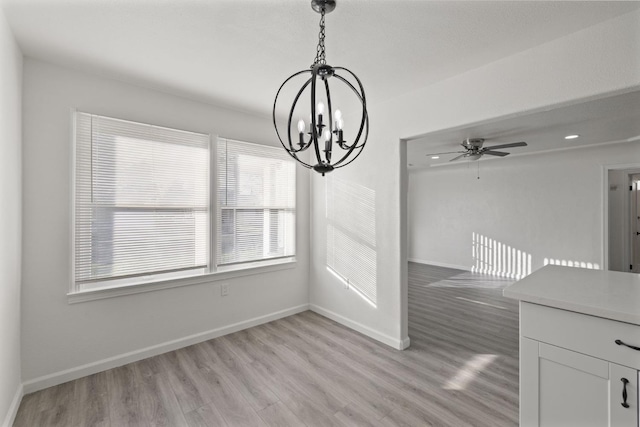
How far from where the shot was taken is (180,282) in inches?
119

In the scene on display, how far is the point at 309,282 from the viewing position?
4.18 metres

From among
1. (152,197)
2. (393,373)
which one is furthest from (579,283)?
(152,197)

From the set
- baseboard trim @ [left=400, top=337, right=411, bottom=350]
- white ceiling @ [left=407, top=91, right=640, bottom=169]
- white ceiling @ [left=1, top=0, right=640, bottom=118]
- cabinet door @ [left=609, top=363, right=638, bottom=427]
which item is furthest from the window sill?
cabinet door @ [left=609, top=363, right=638, bottom=427]

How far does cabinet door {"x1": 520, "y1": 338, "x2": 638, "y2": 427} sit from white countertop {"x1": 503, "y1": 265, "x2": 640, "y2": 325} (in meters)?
0.23

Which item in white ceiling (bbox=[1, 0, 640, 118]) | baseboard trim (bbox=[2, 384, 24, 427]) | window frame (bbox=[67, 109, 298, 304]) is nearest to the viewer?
white ceiling (bbox=[1, 0, 640, 118])

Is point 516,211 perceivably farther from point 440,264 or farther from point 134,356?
point 134,356

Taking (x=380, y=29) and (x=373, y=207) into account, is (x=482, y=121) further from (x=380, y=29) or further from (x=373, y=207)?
(x=373, y=207)

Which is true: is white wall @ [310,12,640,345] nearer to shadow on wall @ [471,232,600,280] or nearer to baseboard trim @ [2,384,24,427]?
baseboard trim @ [2,384,24,427]

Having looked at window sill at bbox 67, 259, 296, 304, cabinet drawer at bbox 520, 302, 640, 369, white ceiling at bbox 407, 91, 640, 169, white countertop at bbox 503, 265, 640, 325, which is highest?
A: white ceiling at bbox 407, 91, 640, 169

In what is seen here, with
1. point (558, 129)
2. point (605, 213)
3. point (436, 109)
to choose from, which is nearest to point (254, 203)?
point (436, 109)

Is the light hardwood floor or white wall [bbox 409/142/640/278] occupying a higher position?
white wall [bbox 409/142/640/278]

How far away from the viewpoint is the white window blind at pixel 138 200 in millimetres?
2504

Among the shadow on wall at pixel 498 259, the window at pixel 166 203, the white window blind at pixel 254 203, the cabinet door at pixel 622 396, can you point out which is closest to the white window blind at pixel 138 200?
the window at pixel 166 203

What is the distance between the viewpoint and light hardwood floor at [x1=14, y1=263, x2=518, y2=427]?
201 cm
